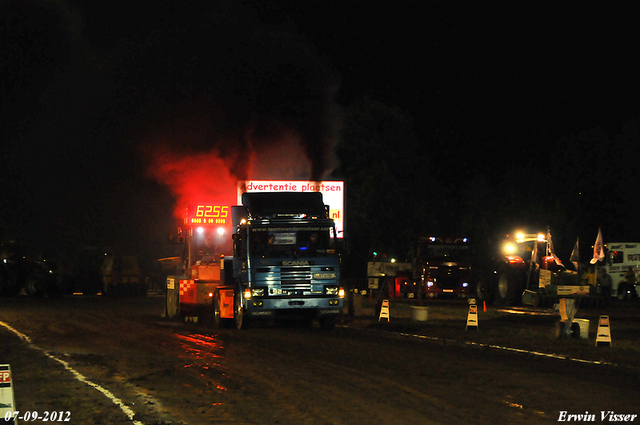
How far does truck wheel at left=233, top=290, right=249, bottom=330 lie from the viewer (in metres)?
19.9

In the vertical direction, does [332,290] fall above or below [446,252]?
below

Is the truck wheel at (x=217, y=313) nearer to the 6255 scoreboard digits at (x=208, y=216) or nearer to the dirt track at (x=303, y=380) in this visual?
the dirt track at (x=303, y=380)

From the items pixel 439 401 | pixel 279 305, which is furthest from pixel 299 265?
pixel 439 401

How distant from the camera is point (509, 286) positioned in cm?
3122

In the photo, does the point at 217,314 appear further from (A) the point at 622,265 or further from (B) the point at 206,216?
(A) the point at 622,265

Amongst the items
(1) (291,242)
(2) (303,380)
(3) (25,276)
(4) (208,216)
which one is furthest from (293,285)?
(3) (25,276)

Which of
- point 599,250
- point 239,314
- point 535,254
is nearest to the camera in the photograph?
point 239,314

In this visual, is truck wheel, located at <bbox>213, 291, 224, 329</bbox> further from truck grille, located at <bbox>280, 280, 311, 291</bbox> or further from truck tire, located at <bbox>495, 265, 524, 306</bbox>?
truck tire, located at <bbox>495, 265, 524, 306</bbox>

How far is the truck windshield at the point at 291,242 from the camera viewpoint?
65.0 feet

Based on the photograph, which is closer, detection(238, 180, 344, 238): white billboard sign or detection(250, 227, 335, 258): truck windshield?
detection(250, 227, 335, 258): truck windshield

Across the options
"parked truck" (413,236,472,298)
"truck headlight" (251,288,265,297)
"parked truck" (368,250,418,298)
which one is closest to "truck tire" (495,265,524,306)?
"parked truck" (413,236,472,298)

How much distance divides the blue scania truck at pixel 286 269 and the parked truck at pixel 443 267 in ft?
44.5

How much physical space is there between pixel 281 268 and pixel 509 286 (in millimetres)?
14402

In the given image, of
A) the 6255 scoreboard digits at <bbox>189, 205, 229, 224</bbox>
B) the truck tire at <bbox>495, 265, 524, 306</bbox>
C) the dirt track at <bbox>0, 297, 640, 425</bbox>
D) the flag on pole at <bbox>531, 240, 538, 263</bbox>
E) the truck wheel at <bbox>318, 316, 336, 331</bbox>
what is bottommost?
the dirt track at <bbox>0, 297, 640, 425</bbox>
